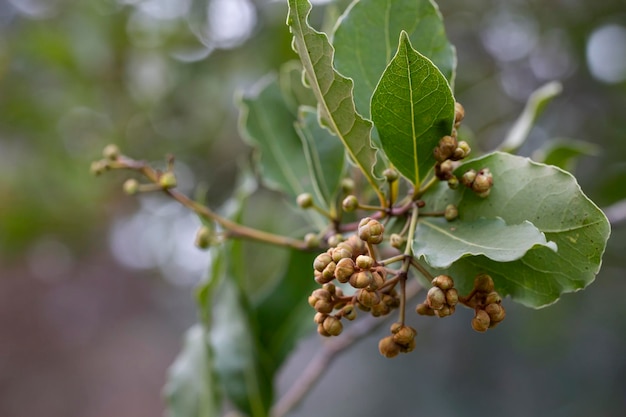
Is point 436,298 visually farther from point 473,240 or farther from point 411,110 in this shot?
point 411,110

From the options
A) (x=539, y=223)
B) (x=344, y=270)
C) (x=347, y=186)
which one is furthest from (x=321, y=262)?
(x=347, y=186)

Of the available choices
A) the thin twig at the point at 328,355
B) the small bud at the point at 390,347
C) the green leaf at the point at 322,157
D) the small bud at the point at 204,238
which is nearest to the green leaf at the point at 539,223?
the small bud at the point at 390,347

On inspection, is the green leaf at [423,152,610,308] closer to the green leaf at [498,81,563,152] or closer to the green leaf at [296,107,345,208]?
the green leaf at [296,107,345,208]

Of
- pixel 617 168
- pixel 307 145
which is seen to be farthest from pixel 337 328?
pixel 617 168

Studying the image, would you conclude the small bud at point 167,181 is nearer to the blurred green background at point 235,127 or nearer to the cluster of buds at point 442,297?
the cluster of buds at point 442,297

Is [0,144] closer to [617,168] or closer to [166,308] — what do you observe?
[617,168]

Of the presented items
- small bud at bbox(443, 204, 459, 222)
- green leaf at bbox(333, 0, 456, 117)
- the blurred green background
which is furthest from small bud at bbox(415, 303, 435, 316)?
the blurred green background
